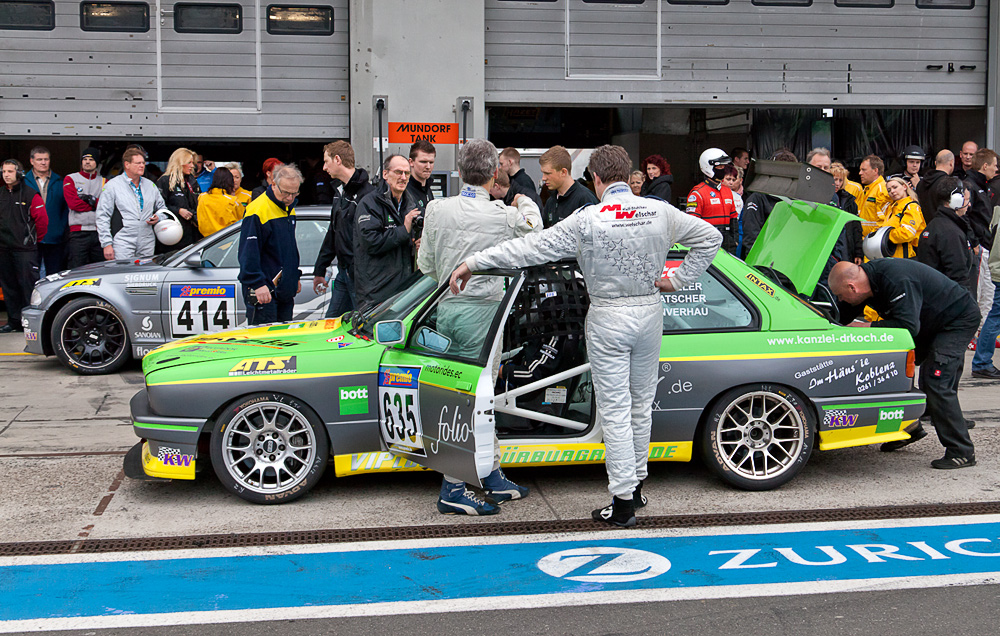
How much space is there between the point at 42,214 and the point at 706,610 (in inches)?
371

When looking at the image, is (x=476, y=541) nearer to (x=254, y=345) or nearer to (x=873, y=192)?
(x=254, y=345)

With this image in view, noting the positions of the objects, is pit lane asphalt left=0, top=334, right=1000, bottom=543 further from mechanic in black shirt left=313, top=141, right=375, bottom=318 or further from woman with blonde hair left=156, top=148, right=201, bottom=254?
woman with blonde hair left=156, top=148, right=201, bottom=254

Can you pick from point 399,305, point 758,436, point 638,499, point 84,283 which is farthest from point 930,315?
point 84,283

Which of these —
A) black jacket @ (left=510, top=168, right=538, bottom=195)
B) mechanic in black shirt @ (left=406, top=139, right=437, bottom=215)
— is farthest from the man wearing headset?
black jacket @ (left=510, top=168, right=538, bottom=195)

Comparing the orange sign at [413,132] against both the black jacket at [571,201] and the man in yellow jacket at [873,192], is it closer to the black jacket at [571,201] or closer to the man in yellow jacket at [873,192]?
the man in yellow jacket at [873,192]

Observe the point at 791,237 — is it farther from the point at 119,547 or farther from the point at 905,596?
the point at 119,547

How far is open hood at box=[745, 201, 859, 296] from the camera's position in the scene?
581cm

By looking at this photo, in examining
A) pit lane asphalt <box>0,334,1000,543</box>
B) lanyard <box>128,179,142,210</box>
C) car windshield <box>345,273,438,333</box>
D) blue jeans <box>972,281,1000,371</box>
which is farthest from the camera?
lanyard <box>128,179,142,210</box>

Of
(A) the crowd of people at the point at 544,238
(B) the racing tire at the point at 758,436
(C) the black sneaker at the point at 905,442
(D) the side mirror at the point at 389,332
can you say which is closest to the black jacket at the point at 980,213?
(A) the crowd of people at the point at 544,238

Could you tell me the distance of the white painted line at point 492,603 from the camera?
3.98 metres

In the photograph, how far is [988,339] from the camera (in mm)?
8977

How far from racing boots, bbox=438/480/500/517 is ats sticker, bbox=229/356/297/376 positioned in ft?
3.29

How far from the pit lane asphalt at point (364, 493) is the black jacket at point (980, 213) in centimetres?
288

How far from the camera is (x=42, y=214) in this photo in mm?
11148
